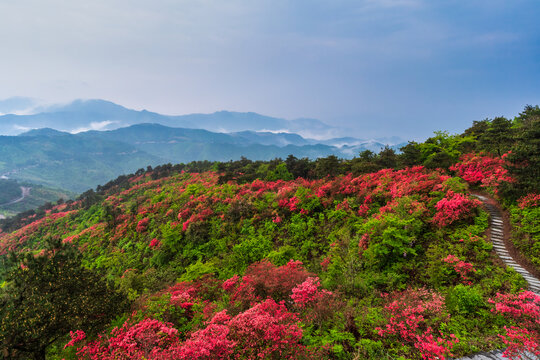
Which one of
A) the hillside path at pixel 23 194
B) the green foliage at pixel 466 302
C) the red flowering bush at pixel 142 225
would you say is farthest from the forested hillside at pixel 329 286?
the hillside path at pixel 23 194

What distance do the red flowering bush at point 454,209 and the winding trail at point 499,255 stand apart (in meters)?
0.96

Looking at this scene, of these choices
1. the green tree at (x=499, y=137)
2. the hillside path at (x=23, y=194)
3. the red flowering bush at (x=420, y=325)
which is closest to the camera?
the red flowering bush at (x=420, y=325)

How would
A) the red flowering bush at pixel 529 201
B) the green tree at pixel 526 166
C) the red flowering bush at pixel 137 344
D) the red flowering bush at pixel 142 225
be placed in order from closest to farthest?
the red flowering bush at pixel 137 344
the red flowering bush at pixel 529 201
the green tree at pixel 526 166
the red flowering bush at pixel 142 225

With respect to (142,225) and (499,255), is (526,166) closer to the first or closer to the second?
(499,255)

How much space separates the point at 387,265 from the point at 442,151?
12.6 metres

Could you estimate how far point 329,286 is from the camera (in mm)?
8758

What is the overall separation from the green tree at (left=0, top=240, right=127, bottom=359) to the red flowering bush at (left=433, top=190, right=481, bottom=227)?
13.9 m

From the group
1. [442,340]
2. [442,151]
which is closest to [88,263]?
[442,340]

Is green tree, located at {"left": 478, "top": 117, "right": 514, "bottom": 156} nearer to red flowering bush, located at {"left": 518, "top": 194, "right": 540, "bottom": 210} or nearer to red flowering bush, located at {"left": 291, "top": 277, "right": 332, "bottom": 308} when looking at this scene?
red flowering bush, located at {"left": 518, "top": 194, "right": 540, "bottom": 210}

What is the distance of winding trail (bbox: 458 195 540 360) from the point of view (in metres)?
4.83

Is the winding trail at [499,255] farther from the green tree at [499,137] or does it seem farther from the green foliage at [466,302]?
the green tree at [499,137]

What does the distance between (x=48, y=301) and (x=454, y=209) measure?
16.1m

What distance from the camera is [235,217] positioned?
1839cm

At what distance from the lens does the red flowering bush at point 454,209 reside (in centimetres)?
976
